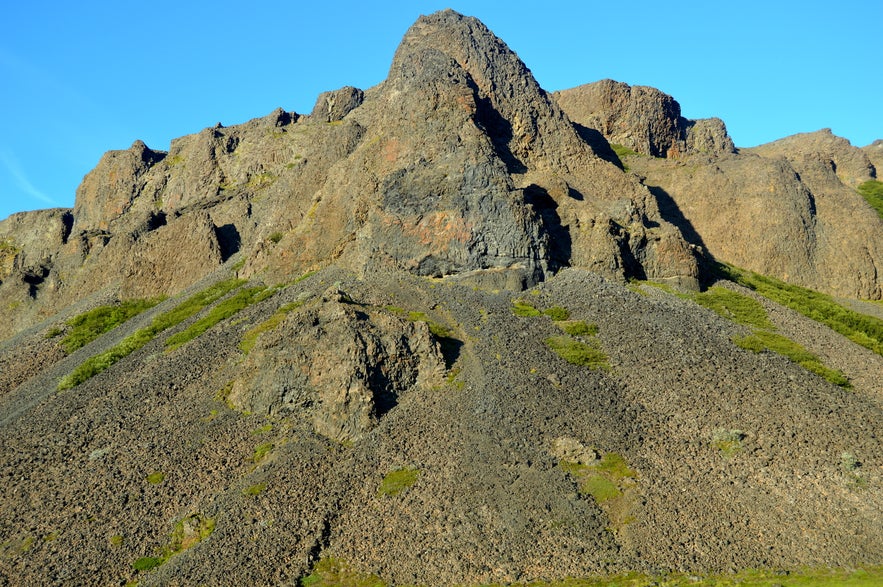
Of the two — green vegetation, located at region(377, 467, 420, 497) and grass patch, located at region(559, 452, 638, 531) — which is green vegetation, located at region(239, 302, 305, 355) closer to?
green vegetation, located at region(377, 467, 420, 497)

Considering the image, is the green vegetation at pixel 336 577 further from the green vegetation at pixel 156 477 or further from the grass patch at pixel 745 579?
the green vegetation at pixel 156 477

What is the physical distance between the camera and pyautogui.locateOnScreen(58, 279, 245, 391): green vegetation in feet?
193

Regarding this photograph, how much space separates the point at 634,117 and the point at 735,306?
5860 cm

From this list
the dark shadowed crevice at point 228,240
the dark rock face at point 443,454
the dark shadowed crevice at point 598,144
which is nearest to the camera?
the dark rock face at point 443,454

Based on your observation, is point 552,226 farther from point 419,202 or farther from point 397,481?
point 397,481

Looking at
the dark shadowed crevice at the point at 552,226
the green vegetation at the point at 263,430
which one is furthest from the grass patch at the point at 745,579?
the dark shadowed crevice at the point at 552,226

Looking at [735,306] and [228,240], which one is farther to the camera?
[228,240]

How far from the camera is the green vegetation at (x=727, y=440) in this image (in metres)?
42.1

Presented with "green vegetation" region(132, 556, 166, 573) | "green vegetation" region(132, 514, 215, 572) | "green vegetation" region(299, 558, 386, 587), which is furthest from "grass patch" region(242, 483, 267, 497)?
"green vegetation" region(299, 558, 386, 587)

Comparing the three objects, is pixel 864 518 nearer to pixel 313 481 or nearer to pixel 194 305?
pixel 313 481

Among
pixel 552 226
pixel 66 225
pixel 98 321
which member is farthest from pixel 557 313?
pixel 66 225

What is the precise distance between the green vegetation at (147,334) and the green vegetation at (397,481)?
102 ft

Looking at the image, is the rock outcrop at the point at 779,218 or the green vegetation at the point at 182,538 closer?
the green vegetation at the point at 182,538

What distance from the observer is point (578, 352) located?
5234cm
